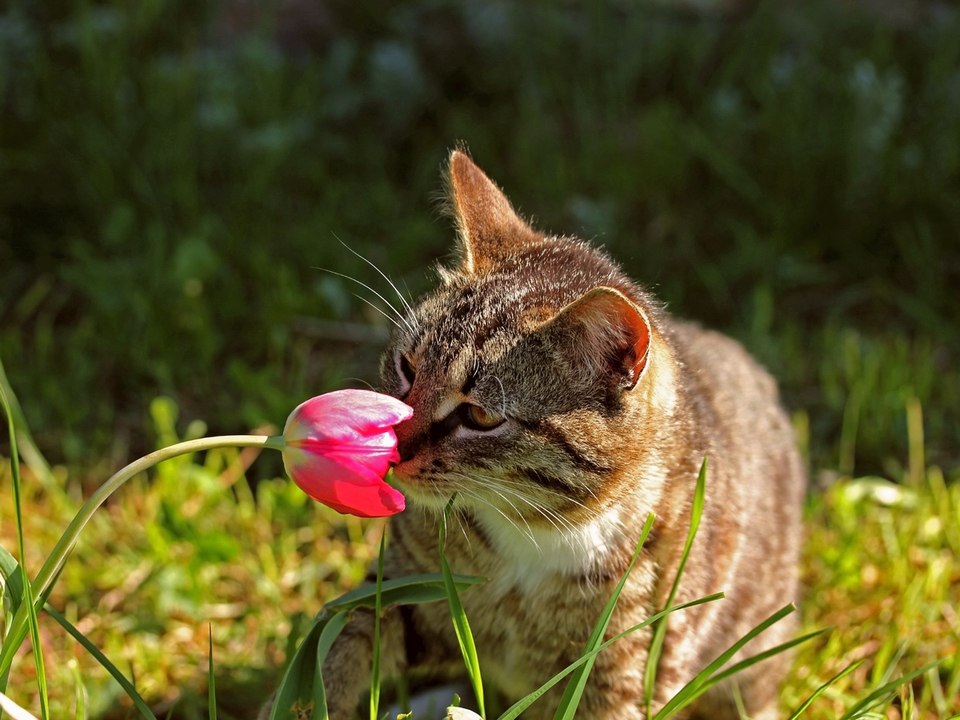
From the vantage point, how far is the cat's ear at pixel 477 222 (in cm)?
257

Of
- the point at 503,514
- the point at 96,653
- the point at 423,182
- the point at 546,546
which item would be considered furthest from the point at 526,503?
the point at 423,182

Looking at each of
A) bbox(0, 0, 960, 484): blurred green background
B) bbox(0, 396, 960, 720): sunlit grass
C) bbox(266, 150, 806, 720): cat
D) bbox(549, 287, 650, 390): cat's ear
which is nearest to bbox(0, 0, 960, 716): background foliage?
bbox(0, 0, 960, 484): blurred green background

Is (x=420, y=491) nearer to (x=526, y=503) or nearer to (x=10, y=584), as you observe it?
(x=526, y=503)

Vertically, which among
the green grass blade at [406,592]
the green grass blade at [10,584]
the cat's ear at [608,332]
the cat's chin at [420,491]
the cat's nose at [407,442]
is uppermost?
the cat's ear at [608,332]

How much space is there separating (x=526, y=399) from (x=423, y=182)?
→ 297 cm

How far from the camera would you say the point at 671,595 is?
7.38ft

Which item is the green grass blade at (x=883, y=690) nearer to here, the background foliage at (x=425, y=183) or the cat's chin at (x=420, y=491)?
the cat's chin at (x=420, y=491)

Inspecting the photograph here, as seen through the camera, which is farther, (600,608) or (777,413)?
(777,413)

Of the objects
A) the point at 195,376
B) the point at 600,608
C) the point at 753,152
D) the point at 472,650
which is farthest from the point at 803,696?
the point at 753,152

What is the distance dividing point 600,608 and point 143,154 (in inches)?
119

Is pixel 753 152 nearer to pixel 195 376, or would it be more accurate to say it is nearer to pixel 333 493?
pixel 195 376

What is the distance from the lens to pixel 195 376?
404 centimetres

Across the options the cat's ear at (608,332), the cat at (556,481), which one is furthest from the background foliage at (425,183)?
the cat's ear at (608,332)

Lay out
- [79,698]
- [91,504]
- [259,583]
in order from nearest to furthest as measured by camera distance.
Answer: [91,504] < [79,698] < [259,583]
